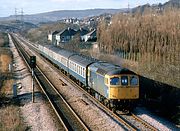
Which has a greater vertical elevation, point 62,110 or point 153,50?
point 153,50

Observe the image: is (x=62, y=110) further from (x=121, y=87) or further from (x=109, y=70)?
(x=121, y=87)

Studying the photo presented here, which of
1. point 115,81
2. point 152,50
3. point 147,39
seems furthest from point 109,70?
point 147,39

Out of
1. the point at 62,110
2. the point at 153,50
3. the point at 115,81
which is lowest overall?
the point at 62,110

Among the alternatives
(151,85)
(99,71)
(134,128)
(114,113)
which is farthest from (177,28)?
(134,128)

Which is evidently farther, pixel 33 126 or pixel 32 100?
pixel 32 100

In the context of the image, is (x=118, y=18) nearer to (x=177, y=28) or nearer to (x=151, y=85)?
(x=177, y=28)

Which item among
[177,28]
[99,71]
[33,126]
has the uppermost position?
[177,28]

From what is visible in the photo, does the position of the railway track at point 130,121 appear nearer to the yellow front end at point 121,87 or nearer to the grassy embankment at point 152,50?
the yellow front end at point 121,87

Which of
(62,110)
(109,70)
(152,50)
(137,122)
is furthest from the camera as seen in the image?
(152,50)

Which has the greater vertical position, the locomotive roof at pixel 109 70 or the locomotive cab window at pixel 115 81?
the locomotive roof at pixel 109 70

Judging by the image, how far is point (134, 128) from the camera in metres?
19.6

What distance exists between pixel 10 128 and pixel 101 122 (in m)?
4.92

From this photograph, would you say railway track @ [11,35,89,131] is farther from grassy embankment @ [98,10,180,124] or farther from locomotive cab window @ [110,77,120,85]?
grassy embankment @ [98,10,180,124]

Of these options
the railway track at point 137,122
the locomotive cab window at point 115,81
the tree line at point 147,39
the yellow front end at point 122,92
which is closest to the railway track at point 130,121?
the railway track at point 137,122
